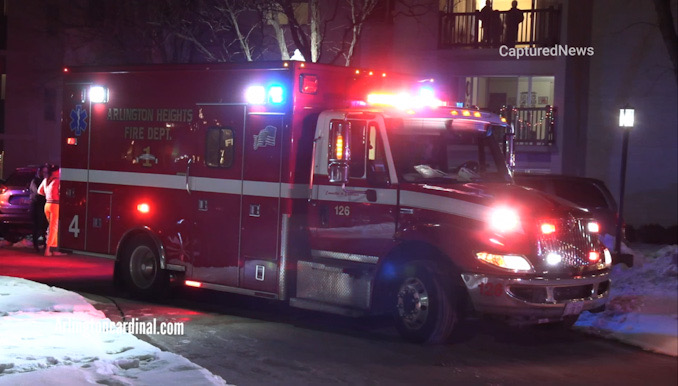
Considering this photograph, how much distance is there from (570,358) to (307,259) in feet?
10.3

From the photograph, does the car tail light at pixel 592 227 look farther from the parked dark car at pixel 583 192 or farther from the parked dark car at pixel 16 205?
the parked dark car at pixel 16 205

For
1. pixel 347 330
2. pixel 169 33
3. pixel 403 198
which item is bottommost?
pixel 347 330

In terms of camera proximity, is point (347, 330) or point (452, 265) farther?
point (347, 330)

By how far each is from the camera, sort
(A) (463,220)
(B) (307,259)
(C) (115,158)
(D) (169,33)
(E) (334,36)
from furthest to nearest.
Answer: (E) (334,36), (D) (169,33), (C) (115,158), (B) (307,259), (A) (463,220)

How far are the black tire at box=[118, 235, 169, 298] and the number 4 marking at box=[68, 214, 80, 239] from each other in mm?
889

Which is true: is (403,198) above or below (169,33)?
below

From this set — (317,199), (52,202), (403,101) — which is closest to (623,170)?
(403,101)

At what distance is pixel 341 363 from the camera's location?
881 cm

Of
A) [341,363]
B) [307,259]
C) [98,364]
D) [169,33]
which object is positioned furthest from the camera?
[169,33]

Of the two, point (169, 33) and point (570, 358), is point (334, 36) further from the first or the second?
point (570, 358)

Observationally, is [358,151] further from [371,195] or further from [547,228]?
[547,228]

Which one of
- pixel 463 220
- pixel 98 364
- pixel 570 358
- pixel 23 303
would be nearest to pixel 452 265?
pixel 463 220

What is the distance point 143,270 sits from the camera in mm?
12547

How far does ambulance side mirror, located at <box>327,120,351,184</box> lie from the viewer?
993cm
